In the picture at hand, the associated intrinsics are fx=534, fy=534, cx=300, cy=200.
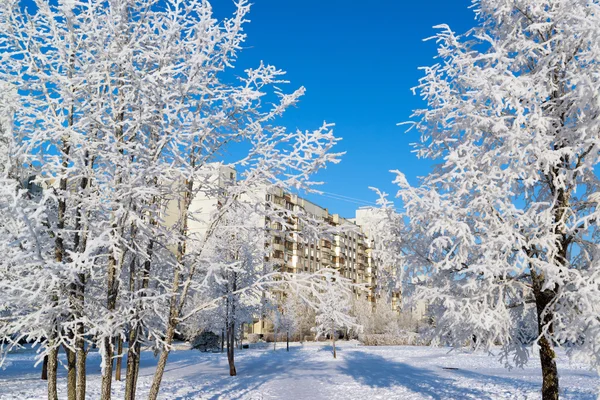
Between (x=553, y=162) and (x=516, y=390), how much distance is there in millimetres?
12241

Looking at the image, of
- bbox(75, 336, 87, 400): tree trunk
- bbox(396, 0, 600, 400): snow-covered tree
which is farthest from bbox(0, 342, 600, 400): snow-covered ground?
bbox(75, 336, 87, 400): tree trunk

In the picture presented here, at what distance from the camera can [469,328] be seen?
420 inches

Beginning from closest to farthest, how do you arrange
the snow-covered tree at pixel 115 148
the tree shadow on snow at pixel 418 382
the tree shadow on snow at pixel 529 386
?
1. the snow-covered tree at pixel 115 148
2. the tree shadow on snow at pixel 529 386
3. the tree shadow on snow at pixel 418 382

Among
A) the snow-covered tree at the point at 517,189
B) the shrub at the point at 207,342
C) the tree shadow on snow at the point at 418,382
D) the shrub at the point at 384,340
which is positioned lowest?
the shrub at the point at 384,340

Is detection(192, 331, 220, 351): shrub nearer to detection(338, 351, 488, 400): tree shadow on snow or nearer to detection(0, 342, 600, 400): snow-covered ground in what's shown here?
detection(0, 342, 600, 400): snow-covered ground

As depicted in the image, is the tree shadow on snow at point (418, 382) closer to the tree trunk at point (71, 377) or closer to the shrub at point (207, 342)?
the tree trunk at point (71, 377)

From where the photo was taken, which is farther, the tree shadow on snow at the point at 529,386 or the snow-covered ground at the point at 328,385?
the snow-covered ground at the point at 328,385

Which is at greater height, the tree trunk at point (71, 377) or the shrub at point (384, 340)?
the tree trunk at point (71, 377)

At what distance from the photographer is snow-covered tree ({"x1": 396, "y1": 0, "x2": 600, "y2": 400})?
30.2 ft

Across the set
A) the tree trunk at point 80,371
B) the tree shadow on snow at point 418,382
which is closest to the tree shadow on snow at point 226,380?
the tree shadow on snow at point 418,382

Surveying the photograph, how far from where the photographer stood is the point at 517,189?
1083 centimetres

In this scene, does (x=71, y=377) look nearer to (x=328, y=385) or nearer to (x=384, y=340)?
(x=328, y=385)

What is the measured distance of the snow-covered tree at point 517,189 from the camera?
9.22 meters

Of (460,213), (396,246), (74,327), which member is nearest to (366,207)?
(396,246)
